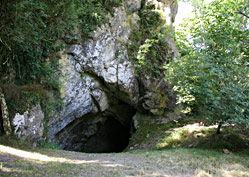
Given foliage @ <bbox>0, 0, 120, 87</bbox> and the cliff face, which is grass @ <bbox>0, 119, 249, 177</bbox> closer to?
the cliff face

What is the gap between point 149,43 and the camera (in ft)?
37.6

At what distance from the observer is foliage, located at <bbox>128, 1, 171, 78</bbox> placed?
36.0 feet

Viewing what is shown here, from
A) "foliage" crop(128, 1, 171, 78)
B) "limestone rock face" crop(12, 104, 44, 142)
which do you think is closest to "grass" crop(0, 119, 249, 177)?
"limestone rock face" crop(12, 104, 44, 142)

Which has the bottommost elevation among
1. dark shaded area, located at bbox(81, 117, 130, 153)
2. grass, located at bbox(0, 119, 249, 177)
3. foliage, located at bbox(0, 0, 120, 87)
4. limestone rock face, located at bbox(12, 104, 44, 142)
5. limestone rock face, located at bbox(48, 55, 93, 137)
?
dark shaded area, located at bbox(81, 117, 130, 153)

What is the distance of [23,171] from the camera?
9.88ft

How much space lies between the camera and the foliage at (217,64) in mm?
5575

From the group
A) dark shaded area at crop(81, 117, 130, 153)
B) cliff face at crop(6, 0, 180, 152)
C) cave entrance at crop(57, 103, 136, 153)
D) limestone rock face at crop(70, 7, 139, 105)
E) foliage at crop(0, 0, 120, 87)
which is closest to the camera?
foliage at crop(0, 0, 120, 87)

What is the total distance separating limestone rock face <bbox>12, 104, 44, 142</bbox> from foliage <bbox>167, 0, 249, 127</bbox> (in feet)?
18.0

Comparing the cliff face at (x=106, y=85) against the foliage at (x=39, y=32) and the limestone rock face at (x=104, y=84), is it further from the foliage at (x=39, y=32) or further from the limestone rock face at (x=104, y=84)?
the foliage at (x=39, y=32)

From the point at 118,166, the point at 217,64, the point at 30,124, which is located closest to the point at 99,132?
the point at 30,124

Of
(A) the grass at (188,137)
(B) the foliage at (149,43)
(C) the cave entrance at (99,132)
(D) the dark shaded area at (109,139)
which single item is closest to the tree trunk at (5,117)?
(C) the cave entrance at (99,132)

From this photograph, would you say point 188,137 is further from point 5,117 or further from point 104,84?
point 5,117

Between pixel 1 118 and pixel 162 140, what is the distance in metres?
6.56

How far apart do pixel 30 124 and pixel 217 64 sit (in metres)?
6.70
